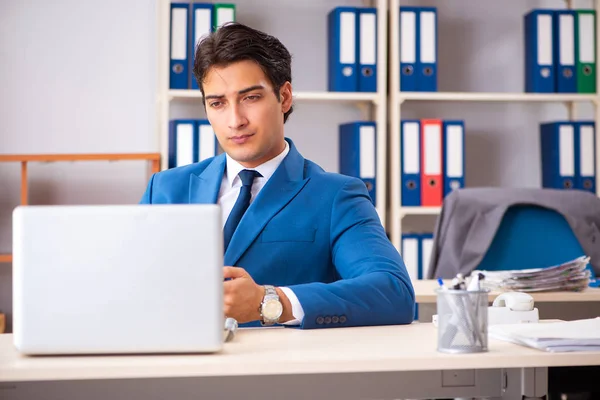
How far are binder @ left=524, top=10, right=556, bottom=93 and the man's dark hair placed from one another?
6.89ft

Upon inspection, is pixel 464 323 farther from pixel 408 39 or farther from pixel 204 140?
pixel 408 39

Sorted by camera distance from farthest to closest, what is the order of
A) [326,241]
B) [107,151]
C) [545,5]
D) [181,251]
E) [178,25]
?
[545,5] < [107,151] < [178,25] < [326,241] < [181,251]

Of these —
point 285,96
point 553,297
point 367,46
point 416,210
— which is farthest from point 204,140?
point 553,297

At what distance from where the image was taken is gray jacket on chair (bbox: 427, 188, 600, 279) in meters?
2.65

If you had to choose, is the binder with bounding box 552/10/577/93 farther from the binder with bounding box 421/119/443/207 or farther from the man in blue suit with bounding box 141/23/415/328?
the man in blue suit with bounding box 141/23/415/328

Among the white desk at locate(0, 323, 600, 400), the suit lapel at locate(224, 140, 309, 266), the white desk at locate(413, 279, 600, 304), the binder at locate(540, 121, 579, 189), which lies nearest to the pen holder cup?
the white desk at locate(0, 323, 600, 400)

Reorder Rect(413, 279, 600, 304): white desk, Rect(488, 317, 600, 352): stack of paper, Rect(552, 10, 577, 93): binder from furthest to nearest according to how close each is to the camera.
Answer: Rect(552, 10, 577, 93): binder, Rect(413, 279, 600, 304): white desk, Rect(488, 317, 600, 352): stack of paper

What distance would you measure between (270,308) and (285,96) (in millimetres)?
666

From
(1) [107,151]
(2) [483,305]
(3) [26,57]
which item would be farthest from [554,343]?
(3) [26,57]

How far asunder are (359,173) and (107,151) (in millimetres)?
1090

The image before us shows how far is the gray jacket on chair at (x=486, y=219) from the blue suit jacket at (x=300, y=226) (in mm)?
977

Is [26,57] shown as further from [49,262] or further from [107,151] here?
[49,262]

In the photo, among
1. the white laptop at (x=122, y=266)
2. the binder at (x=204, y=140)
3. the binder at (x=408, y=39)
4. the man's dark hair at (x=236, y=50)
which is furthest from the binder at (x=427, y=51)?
the white laptop at (x=122, y=266)

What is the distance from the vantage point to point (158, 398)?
3.66 feet
